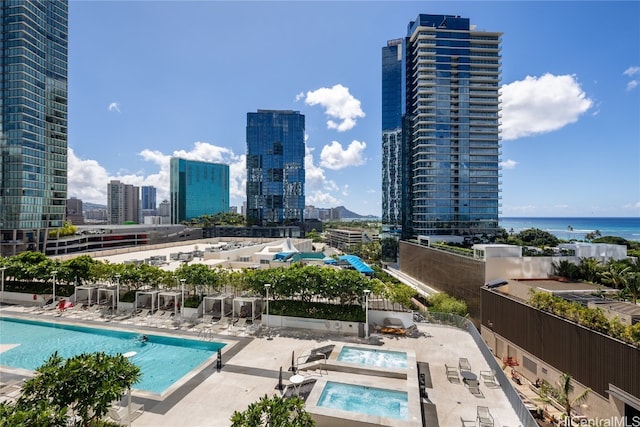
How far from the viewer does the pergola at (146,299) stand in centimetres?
2750

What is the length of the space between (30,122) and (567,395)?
79248mm

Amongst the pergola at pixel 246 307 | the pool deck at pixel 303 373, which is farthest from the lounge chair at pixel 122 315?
the pergola at pixel 246 307

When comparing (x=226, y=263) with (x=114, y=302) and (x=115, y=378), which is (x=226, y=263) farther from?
(x=115, y=378)

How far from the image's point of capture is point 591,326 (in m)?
16.6

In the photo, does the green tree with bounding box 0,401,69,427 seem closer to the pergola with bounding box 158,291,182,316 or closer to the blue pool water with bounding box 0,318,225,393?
the blue pool water with bounding box 0,318,225,393

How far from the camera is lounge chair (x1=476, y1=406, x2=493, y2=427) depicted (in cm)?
1220

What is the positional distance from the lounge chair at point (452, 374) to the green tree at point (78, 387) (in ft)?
48.2

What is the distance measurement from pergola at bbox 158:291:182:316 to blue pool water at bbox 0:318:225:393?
4.42 meters

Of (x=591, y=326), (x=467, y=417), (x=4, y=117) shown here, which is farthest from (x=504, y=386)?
(x=4, y=117)

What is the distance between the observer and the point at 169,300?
28.1 m

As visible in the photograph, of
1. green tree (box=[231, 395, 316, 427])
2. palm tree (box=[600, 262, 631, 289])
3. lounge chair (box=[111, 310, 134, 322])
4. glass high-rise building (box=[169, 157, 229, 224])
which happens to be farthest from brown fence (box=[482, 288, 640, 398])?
glass high-rise building (box=[169, 157, 229, 224])

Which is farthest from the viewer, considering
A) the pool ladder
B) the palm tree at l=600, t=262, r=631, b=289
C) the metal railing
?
the palm tree at l=600, t=262, r=631, b=289

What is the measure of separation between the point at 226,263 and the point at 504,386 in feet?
103

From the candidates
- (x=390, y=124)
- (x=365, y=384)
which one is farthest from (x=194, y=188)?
(x=365, y=384)
